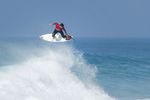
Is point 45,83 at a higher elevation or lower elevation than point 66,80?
lower

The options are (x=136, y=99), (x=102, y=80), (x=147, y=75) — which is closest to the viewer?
(x=136, y=99)

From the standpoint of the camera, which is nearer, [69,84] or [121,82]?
[69,84]

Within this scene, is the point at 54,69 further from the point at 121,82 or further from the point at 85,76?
the point at 121,82

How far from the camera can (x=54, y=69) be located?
39906 mm

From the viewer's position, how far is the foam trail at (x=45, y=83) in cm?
3056

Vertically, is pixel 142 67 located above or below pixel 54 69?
above

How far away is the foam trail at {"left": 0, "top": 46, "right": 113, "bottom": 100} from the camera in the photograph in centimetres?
3056

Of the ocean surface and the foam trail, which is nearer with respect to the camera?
the foam trail

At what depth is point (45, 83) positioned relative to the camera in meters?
34.3

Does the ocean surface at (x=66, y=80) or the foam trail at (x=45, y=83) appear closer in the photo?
the foam trail at (x=45, y=83)

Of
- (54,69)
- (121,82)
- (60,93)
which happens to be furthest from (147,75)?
(60,93)

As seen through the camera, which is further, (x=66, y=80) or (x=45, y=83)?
(x=66, y=80)

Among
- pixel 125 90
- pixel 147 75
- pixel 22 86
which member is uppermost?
pixel 147 75

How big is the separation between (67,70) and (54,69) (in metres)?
1.81
